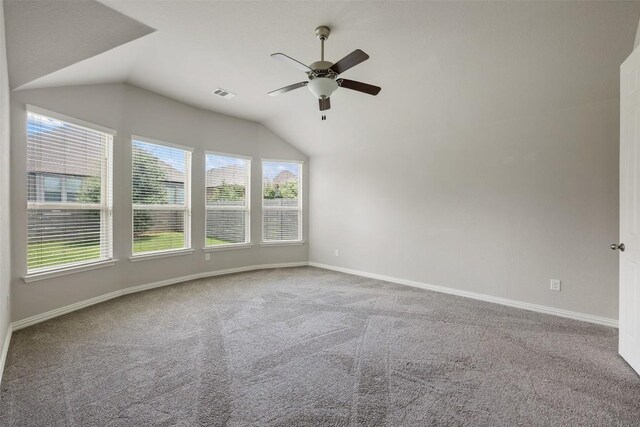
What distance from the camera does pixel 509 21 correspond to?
256 cm

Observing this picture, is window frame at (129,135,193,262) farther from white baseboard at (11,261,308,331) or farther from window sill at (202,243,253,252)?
white baseboard at (11,261,308,331)

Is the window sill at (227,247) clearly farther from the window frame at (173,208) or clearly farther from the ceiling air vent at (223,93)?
the ceiling air vent at (223,93)

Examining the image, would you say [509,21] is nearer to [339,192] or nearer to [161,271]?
[339,192]

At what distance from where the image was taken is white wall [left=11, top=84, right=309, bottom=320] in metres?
3.05

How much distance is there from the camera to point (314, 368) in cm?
232

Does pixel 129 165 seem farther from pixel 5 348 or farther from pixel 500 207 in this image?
pixel 500 207

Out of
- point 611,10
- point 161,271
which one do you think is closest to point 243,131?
point 161,271

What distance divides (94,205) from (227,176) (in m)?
2.14

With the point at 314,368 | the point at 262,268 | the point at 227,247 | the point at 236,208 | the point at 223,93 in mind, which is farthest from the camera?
the point at 262,268

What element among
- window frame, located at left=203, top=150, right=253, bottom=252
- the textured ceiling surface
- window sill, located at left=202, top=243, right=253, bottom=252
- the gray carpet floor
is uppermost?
the textured ceiling surface

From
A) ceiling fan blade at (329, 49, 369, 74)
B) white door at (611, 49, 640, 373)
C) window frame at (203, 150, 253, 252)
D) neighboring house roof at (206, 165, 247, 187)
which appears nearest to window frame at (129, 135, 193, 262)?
window frame at (203, 150, 253, 252)

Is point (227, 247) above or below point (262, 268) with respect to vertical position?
above

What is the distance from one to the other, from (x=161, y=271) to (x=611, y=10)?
5894mm

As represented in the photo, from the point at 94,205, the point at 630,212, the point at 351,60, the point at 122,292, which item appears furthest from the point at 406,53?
the point at 122,292
